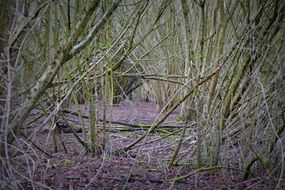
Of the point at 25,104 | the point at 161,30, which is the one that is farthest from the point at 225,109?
the point at 161,30

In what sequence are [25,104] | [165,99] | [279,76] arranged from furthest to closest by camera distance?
[165,99] < [279,76] < [25,104]

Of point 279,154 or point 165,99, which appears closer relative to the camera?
point 279,154

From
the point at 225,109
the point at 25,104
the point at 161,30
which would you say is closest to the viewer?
the point at 25,104

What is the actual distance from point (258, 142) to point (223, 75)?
2.54 feet

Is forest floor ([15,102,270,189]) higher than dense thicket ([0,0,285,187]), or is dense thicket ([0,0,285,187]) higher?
dense thicket ([0,0,285,187])

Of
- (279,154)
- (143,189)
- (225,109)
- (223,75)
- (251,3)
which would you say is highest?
(251,3)

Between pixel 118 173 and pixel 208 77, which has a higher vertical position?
pixel 208 77

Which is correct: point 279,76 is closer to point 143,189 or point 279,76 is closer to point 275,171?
point 275,171

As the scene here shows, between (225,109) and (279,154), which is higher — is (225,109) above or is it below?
above

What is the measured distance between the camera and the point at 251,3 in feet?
12.5

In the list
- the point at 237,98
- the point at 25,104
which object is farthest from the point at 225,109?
the point at 25,104

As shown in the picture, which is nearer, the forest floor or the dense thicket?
the dense thicket

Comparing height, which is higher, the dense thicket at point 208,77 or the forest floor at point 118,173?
the dense thicket at point 208,77

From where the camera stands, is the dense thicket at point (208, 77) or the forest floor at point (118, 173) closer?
the dense thicket at point (208, 77)
